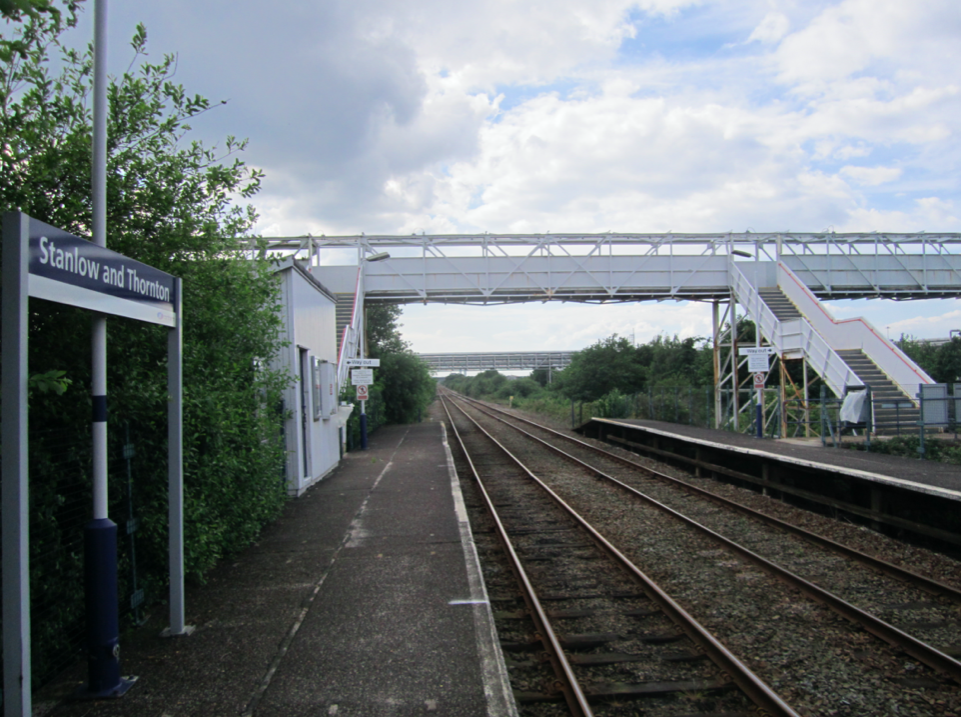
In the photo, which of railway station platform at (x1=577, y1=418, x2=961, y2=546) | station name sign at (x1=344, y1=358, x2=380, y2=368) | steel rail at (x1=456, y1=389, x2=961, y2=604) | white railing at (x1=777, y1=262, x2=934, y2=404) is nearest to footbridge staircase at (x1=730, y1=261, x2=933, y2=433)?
white railing at (x1=777, y1=262, x2=934, y2=404)

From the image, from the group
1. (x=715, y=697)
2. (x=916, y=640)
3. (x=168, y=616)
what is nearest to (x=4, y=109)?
(x=168, y=616)

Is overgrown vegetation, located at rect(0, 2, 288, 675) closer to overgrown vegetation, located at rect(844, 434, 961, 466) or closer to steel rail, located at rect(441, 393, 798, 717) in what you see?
steel rail, located at rect(441, 393, 798, 717)

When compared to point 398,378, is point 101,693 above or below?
Result: below

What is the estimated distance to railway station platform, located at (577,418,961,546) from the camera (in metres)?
8.85

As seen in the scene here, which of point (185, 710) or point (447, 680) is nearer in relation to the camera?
point (185, 710)

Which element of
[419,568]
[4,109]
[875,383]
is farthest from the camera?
[875,383]

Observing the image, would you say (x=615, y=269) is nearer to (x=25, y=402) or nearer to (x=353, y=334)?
(x=353, y=334)

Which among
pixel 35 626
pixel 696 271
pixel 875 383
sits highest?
pixel 696 271

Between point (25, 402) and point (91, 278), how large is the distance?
2.74 feet

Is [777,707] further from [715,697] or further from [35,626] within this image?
[35,626]

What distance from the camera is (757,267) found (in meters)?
26.1

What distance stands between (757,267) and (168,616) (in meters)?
25.5

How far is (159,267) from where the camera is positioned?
221 inches

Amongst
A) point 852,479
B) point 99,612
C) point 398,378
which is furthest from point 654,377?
point 99,612
